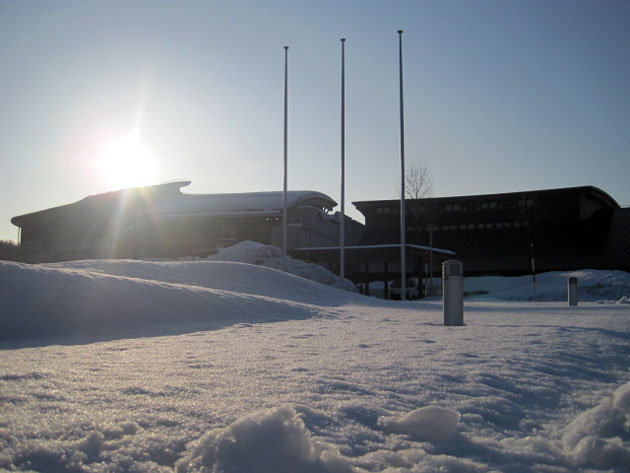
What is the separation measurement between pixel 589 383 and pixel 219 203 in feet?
150

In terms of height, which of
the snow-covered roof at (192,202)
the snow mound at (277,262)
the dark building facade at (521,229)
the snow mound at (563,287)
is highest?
the snow-covered roof at (192,202)

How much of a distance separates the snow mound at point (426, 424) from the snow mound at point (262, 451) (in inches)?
17.8

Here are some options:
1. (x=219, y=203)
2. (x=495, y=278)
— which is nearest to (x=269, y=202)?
(x=219, y=203)

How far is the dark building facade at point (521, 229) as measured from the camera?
1575 inches

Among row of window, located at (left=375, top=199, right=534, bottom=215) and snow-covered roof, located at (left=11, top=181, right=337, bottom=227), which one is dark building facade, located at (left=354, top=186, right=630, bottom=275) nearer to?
row of window, located at (left=375, top=199, right=534, bottom=215)

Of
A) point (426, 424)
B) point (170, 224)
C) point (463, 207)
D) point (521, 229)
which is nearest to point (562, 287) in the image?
point (521, 229)

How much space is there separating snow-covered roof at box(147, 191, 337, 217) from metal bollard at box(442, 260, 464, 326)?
114 feet

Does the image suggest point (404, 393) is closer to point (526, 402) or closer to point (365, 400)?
point (365, 400)

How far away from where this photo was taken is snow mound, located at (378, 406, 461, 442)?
2.40 meters

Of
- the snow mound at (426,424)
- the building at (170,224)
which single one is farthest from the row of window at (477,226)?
the snow mound at (426,424)

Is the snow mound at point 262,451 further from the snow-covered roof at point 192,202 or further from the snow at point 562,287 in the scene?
the snow-covered roof at point 192,202

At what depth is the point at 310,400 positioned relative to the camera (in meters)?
2.86

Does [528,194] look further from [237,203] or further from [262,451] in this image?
[262,451]

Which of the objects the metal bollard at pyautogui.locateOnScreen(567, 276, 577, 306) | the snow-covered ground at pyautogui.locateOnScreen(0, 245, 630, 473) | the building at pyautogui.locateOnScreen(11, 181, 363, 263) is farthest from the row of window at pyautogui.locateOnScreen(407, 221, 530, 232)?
the snow-covered ground at pyautogui.locateOnScreen(0, 245, 630, 473)
